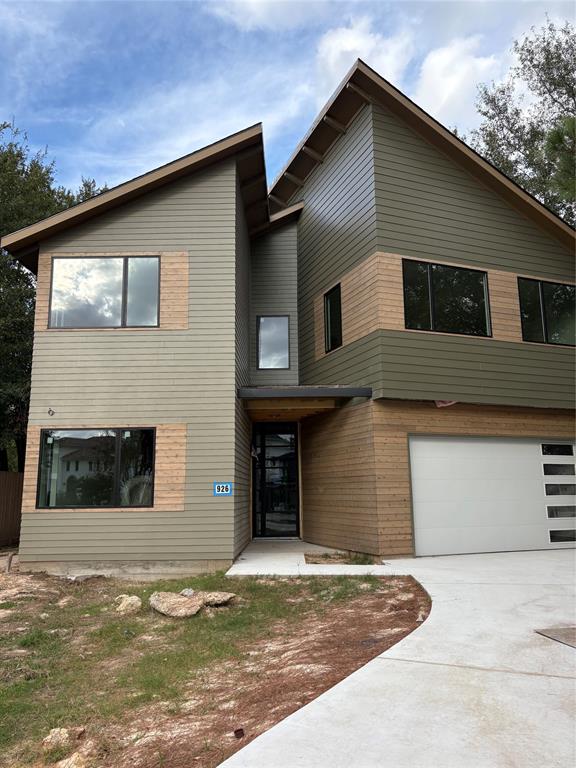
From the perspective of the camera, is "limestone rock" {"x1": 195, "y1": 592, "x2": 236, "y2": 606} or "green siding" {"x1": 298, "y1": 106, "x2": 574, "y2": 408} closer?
"limestone rock" {"x1": 195, "y1": 592, "x2": 236, "y2": 606}

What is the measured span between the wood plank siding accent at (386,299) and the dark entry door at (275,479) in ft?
8.14

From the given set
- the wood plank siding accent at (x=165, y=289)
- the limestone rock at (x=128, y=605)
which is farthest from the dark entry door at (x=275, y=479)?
the limestone rock at (x=128, y=605)

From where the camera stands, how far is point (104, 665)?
4766mm

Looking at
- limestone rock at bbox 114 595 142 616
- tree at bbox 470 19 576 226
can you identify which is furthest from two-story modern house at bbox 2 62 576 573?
tree at bbox 470 19 576 226

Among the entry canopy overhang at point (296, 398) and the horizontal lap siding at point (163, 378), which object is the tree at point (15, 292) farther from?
the entry canopy overhang at point (296, 398)

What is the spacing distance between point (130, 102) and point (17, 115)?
4.79 meters

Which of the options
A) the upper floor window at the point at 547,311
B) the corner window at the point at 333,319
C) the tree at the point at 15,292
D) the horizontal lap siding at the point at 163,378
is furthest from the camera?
the tree at the point at 15,292

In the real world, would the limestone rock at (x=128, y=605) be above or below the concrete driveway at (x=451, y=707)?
below

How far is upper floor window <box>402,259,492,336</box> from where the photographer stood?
975 cm

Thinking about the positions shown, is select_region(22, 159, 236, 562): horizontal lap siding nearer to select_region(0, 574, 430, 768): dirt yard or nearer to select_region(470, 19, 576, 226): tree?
select_region(0, 574, 430, 768): dirt yard

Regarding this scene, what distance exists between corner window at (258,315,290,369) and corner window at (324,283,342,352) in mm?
1444

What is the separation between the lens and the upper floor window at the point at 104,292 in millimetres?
9344

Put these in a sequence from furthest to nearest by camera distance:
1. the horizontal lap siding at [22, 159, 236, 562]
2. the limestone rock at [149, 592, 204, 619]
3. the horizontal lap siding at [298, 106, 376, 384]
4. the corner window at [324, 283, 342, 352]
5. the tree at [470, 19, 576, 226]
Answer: the tree at [470, 19, 576, 226] → the corner window at [324, 283, 342, 352] → the horizontal lap siding at [298, 106, 376, 384] → the horizontal lap siding at [22, 159, 236, 562] → the limestone rock at [149, 592, 204, 619]

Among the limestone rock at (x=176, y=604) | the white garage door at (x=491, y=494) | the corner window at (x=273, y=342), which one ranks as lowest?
the limestone rock at (x=176, y=604)
